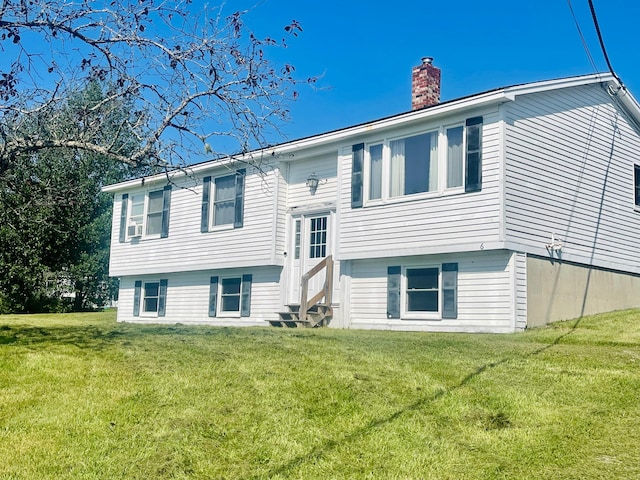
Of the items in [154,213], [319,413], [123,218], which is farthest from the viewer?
[123,218]

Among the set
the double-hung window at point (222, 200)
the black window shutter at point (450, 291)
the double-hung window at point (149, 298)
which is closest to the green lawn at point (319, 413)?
the black window shutter at point (450, 291)

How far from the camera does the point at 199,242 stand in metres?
19.2

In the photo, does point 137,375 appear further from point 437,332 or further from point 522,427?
point 437,332

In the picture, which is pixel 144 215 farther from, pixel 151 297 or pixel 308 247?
pixel 308 247

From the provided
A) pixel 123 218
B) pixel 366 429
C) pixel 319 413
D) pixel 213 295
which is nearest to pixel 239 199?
pixel 213 295

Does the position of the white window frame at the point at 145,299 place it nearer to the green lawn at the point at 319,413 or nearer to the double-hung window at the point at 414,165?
the double-hung window at the point at 414,165

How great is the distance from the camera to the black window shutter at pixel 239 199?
1794 centimetres

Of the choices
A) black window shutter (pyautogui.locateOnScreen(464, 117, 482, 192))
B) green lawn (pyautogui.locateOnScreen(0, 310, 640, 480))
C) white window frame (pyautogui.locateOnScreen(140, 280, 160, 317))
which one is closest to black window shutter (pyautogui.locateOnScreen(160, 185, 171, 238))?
white window frame (pyautogui.locateOnScreen(140, 280, 160, 317))

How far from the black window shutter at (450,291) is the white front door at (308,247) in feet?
11.6

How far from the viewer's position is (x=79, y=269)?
29344 mm

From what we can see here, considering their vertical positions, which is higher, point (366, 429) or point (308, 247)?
point (308, 247)

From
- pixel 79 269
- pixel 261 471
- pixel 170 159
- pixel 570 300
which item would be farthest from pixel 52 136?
pixel 79 269

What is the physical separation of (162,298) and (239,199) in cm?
483

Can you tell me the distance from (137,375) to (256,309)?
9950 mm
